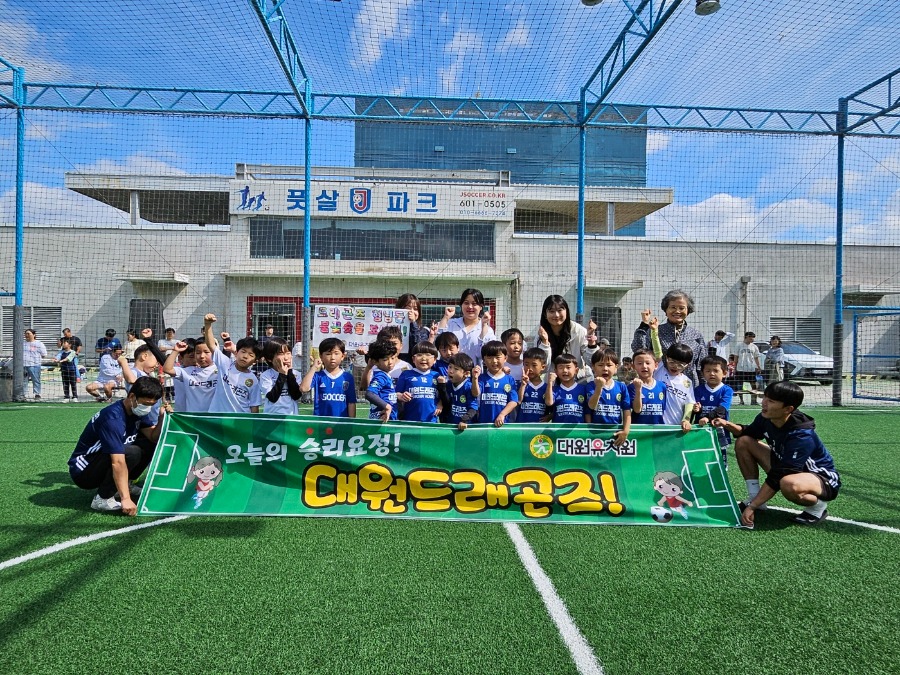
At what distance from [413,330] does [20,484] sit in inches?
148

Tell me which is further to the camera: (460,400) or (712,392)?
(712,392)

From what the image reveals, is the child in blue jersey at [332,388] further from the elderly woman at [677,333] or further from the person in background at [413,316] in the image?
the elderly woman at [677,333]

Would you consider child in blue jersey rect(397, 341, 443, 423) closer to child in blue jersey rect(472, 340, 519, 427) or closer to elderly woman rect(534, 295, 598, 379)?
child in blue jersey rect(472, 340, 519, 427)

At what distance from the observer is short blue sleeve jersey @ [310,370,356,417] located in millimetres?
4703

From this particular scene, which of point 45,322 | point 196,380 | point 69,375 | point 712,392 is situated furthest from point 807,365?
point 45,322

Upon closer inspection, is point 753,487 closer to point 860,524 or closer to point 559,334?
point 860,524

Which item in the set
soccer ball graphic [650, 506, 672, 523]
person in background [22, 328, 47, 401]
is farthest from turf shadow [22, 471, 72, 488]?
person in background [22, 328, 47, 401]

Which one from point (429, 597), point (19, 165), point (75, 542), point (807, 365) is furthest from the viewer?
point (807, 365)

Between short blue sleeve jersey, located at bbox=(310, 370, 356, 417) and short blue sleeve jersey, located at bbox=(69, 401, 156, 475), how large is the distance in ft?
4.54

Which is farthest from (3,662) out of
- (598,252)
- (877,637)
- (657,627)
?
(598,252)

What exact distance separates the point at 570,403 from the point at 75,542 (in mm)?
3567

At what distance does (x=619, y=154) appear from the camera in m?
14.9

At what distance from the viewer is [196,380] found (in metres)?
5.05

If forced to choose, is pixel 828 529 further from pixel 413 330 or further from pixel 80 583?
pixel 80 583
